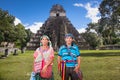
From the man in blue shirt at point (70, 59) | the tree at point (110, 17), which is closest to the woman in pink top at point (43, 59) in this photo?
the man in blue shirt at point (70, 59)

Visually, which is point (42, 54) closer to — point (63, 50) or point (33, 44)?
point (63, 50)

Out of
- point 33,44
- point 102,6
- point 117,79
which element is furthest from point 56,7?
point 117,79

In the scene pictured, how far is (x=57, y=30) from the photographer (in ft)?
297

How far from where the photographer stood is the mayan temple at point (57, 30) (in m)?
88.0

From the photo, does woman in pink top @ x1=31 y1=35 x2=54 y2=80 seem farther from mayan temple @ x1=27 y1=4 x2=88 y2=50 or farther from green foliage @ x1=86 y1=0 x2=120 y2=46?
mayan temple @ x1=27 y1=4 x2=88 y2=50

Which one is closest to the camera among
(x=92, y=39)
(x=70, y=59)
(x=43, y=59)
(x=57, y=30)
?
(x=43, y=59)

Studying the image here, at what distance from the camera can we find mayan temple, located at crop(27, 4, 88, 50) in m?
88.0

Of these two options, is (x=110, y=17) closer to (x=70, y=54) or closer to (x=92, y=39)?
(x=70, y=54)

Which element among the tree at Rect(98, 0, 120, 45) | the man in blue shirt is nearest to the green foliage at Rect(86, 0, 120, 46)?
the tree at Rect(98, 0, 120, 45)

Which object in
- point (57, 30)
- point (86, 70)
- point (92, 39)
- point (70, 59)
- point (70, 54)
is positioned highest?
point (57, 30)

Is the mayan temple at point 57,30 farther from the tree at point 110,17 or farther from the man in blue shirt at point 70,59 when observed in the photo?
the man in blue shirt at point 70,59

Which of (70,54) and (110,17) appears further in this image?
(110,17)

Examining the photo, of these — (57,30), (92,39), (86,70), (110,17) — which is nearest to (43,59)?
(86,70)

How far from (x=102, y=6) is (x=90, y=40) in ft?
169
